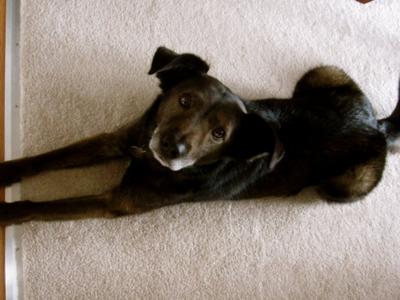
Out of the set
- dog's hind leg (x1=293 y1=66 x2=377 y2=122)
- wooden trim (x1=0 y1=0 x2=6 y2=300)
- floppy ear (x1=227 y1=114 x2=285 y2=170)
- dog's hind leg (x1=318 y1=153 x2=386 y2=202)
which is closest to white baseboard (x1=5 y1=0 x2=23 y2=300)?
wooden trim (x1=0 y1=0 x2=6 y2=300)

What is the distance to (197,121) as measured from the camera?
1.34 metres

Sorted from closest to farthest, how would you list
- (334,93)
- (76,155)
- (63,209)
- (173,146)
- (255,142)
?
1. (173,146)
2. (255,142)
3. (63,209)
4. (76,155)
5. (334,93)

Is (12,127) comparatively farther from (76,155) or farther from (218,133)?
(218,133)

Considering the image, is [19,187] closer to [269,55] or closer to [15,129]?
[15,129]

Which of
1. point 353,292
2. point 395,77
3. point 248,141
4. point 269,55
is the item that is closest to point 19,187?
point 248,141

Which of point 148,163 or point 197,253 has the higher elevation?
point 148,163

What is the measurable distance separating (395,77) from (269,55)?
28.8 inches

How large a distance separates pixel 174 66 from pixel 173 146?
10.1 inches

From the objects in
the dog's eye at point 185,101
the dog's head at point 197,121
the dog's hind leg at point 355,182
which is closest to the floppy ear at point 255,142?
the dog's head at point 197,121

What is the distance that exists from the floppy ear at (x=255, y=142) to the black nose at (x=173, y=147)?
192mm

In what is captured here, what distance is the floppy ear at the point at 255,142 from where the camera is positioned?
1314mm

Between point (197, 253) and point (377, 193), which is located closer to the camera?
point (197, 253)

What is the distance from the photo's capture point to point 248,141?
142 centimetres

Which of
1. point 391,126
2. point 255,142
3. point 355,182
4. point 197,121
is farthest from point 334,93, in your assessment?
point 197,121
